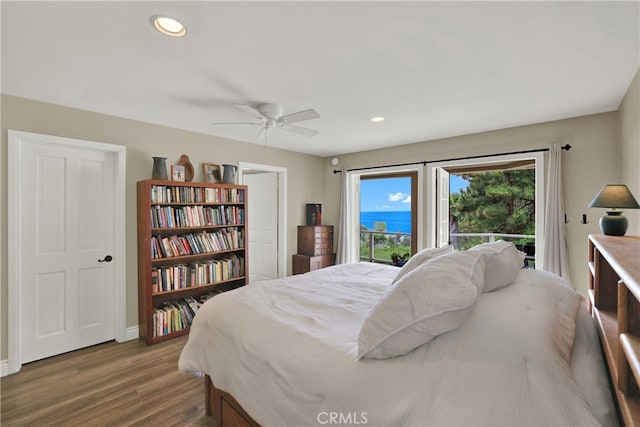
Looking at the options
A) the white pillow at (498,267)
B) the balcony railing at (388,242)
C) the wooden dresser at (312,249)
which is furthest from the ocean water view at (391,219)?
the white pillow at (498,267)

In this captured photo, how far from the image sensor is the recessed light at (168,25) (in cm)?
157

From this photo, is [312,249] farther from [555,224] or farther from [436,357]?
[436,357]

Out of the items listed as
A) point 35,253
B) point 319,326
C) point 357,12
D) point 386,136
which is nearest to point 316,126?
point 386,136

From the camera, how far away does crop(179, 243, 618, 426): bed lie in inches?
37.8

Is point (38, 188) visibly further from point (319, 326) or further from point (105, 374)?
point (319, 326)

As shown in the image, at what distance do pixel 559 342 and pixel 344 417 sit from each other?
879 millimetres

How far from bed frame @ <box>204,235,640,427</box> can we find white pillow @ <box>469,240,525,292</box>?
1.25ft

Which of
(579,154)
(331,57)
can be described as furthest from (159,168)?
(579,154)

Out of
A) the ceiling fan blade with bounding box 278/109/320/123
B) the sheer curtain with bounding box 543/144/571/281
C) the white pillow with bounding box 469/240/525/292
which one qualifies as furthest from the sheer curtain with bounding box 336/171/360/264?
the white pillow with bounding box 469/240/525/292

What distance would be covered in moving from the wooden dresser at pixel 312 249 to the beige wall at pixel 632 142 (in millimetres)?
3704

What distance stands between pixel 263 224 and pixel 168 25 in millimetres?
3783

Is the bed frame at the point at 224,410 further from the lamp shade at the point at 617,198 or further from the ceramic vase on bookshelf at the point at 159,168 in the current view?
the lamp shade at the point at 617,198

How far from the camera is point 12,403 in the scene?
7.22ft

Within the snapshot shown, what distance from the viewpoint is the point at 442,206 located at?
444 centimetres
